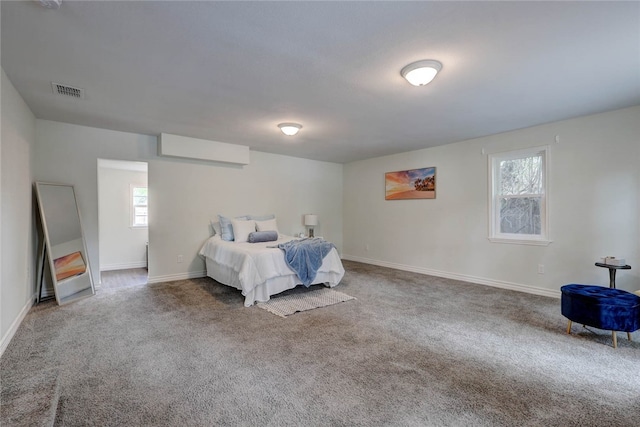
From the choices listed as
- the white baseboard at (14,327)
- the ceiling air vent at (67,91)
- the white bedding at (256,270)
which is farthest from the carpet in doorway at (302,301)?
the ceiling air vent at (67,91)

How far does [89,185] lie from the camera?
4.24m

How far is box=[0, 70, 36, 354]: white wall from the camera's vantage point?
2.51 m

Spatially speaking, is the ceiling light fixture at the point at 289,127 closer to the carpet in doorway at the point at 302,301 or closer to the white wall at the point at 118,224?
the carpet in doorway at the point at 302,301

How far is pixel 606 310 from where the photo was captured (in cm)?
251

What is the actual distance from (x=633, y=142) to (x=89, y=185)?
6.99 metres

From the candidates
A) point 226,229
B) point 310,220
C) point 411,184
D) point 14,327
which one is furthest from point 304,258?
point 14,327

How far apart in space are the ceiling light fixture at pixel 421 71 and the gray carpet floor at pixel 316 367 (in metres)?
2.28

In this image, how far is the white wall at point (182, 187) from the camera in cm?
412

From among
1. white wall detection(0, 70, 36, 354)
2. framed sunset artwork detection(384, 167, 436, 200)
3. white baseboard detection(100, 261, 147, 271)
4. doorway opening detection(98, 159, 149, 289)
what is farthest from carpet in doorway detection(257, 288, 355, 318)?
white baseboard detection(100, 261, 147, 271)

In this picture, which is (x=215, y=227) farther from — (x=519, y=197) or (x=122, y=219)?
(x=519, y=197)

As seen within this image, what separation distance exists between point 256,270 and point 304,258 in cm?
71

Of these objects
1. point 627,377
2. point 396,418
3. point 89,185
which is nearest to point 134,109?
point 89,185

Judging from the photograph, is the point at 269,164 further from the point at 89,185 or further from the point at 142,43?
the point at 142,43

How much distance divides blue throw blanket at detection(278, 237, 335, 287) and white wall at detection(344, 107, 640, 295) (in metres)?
2.29
